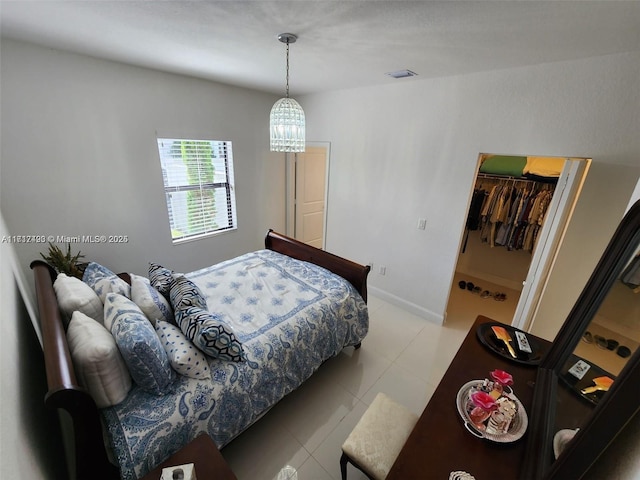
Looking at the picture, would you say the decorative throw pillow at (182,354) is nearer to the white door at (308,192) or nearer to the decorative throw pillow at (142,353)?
the decorative throw pillow at (142,353)

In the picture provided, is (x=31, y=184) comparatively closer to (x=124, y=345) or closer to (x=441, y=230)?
(x=124, y=345)

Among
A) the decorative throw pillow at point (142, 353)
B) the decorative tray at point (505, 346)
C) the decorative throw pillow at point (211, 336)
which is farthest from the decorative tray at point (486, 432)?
the decorative throw pillow at point (142, 353)

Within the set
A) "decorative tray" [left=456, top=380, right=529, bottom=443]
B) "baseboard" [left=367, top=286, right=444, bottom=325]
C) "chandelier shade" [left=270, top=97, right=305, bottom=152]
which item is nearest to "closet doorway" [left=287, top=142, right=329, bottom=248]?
"baseboard" [left=367, top=286, right=444, bottom=325]

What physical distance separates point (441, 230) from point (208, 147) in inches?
116

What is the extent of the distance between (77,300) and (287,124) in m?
1.66

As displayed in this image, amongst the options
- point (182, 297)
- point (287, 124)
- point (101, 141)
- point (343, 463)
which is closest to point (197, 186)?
point (101, 141)

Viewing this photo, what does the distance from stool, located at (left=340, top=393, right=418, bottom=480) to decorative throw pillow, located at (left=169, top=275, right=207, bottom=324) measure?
3.85ft

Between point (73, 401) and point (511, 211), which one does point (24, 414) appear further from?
point (511, 211)

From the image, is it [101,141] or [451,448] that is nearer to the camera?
Result: [451,448]

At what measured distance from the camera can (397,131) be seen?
2.92 metres

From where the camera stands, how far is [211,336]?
4.77 ft

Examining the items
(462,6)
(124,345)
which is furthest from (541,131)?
(124,345)

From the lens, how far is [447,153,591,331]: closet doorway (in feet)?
10.3

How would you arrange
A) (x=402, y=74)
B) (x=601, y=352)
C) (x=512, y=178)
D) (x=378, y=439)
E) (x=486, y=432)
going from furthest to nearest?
1. (x=512, y=178)
2. (x=402, y=74)
3. (x=378, y=439)
4. (x=486, y=432)
5. (x=601, y=352)
